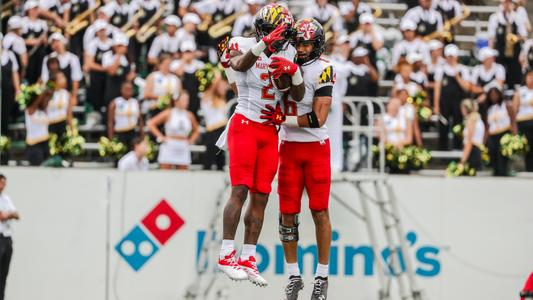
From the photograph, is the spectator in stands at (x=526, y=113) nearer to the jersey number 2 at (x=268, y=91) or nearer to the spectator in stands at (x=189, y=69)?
the spectator in stands at (x=189, y=69)

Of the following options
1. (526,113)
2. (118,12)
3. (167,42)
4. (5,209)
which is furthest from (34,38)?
(526,113)

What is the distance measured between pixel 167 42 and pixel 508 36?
17.3 feet

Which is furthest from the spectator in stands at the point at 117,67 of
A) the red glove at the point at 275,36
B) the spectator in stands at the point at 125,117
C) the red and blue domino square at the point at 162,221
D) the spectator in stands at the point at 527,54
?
the red glove at the point at 275,36

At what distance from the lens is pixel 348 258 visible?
1747cm

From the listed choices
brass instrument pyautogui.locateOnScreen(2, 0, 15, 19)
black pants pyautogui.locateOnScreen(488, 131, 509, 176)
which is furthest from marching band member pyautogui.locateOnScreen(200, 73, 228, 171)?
brass instrument pyautogui.locateOnScreen(2, 0, 15, 19)

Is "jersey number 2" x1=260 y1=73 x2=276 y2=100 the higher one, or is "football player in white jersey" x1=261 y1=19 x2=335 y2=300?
"jersey number 2" x1=260 y1=73 x2=276 y2=100

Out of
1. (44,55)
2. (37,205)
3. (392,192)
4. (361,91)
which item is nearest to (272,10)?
(392,192)

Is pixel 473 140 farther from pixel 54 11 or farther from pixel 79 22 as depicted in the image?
pixel 54 11

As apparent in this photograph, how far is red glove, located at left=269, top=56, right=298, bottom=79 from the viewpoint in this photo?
37.2 feet

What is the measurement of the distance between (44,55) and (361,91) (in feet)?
15.6

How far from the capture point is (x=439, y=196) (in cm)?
1781

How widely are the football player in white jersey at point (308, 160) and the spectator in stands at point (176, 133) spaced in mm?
5868

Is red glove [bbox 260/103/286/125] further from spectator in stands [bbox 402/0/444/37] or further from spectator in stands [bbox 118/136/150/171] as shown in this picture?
spectator in stands [bbox 402/0/444/37]

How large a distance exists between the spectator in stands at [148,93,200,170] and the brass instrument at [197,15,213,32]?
220 cm
